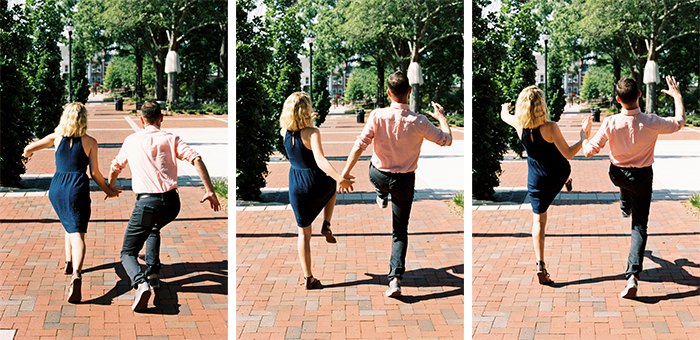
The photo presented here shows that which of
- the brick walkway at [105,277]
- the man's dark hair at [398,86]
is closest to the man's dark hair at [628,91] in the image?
the man's dark hair at [398,86]

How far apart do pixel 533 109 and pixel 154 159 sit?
2.47 metres

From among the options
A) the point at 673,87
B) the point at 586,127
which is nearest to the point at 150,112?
the point at 586,127

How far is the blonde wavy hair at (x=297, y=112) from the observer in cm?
395

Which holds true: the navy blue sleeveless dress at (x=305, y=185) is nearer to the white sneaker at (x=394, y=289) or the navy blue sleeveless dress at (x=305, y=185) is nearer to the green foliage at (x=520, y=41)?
the white sneaker at (x=394, y=289)

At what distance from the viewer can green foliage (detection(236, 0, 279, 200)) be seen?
606cm

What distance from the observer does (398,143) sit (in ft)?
13.2

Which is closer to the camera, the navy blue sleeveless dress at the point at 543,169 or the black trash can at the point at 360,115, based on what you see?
the navy blue sleeveless dress at the point at 543,169

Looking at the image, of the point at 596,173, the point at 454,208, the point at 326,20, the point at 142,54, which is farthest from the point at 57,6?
the point at 596,173

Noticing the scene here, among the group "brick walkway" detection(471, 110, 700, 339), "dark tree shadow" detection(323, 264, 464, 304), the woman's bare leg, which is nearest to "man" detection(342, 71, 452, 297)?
"dark tree shadow" detection(323, 264, 464, 304)

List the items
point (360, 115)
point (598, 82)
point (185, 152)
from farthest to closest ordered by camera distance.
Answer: point (360, 115), point (598, 82), point (185, 152)

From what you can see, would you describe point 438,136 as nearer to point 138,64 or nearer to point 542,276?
point 542,276

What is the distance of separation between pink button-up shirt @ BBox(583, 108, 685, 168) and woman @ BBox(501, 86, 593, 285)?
24 cm

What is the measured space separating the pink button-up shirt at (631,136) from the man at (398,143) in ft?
3.39

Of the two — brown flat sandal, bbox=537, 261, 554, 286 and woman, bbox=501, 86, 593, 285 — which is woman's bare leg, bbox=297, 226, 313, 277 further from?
brown flat sandal, bbox=537, 261, 554, 286
